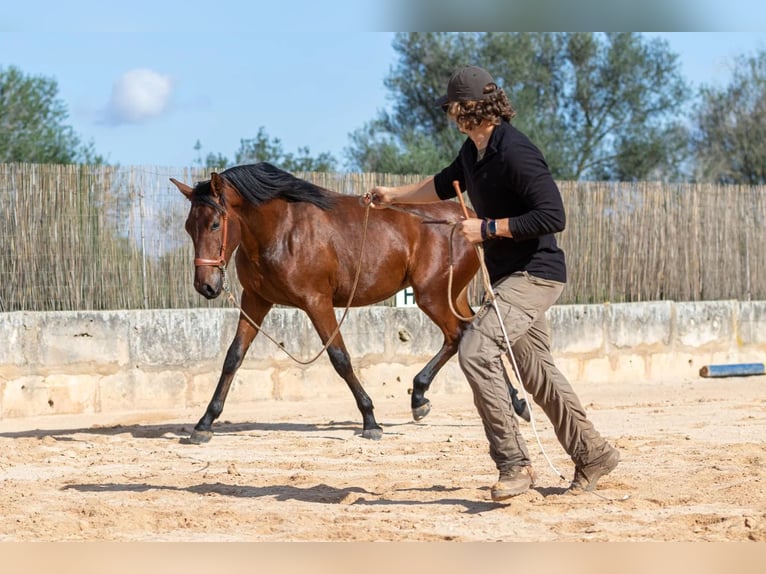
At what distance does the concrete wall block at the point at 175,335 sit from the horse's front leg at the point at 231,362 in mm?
1908

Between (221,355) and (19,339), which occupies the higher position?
(19,339)

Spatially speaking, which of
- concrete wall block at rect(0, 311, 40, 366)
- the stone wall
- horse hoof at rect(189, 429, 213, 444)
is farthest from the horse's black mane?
concrete wall block at rect(0, 311, 40, 366)

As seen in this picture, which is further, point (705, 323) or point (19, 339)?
point (705, 323)

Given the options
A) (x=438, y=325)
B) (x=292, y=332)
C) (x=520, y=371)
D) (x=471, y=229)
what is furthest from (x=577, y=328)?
(x=471, y=229)

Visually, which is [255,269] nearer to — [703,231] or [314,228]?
[314,228]

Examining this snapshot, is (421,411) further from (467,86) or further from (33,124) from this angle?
(33,124)

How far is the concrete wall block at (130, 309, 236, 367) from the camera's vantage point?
35.9 ft

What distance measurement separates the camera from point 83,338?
10703 millimetres

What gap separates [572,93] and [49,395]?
28295mm

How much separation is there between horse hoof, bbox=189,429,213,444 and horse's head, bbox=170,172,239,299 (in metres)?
1.11

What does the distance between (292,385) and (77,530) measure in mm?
6124

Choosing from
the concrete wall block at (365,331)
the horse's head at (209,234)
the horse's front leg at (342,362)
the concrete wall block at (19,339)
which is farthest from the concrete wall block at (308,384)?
the horse's head at (209,234)

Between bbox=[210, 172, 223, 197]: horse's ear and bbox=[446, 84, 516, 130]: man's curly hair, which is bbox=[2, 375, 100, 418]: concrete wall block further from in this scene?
bbox=[446, 84, 516, 130]: man's curly hair

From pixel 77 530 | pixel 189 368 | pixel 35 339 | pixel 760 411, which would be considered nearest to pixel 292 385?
pixel 189 368
